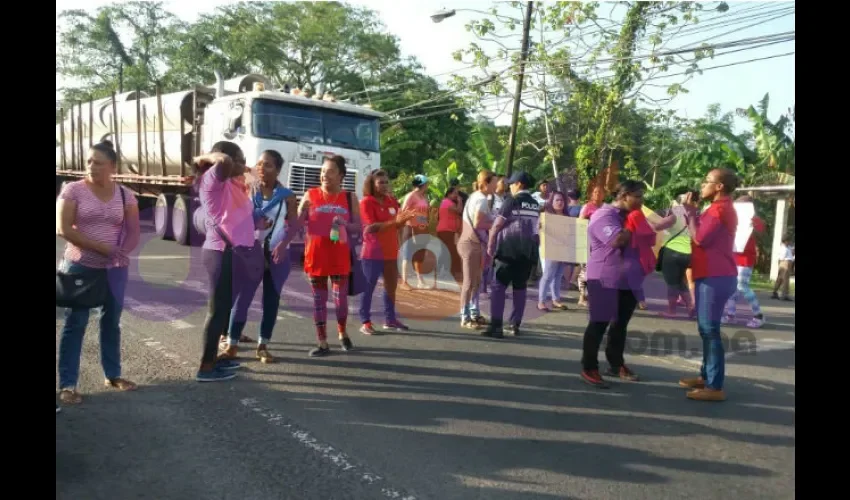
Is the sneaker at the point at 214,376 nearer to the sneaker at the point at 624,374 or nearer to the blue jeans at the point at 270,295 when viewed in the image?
the blue jeans at the point at 270,295

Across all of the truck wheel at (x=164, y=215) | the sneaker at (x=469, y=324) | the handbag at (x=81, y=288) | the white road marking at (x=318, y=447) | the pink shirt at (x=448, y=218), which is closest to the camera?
the white road marking at (x=318, y=447)

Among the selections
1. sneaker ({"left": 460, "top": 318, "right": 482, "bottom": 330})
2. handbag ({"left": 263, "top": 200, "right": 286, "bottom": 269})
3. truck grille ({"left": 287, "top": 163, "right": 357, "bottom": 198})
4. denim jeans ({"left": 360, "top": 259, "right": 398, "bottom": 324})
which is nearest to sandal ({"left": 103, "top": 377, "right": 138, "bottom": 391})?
handbag ({"left": 263, "top": 200, "right": 286, "bottom": 269})

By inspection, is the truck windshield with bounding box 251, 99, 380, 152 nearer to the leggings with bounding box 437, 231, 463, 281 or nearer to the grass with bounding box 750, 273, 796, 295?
the leggings with bounding box 437, 231, 463, 281

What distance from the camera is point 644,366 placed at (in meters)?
5.66

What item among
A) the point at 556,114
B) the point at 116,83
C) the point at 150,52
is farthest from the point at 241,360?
the point at 116,83

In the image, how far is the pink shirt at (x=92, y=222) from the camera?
3.96 m

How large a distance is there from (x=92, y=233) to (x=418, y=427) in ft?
7.74

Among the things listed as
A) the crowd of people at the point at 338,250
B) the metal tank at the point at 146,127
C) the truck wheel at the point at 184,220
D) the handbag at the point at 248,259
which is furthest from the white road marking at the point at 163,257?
the handbag at the point at 248,259

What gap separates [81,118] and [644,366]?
54.0ft

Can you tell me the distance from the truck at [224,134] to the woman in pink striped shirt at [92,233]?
6073mm

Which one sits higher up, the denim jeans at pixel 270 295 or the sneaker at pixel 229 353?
the denim jeans at pixel 270 295

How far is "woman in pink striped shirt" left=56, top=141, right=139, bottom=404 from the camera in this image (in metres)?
3.95

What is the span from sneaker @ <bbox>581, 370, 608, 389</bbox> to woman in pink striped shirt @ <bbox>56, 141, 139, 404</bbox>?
341cm

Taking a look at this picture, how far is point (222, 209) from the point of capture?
14.5 ft
